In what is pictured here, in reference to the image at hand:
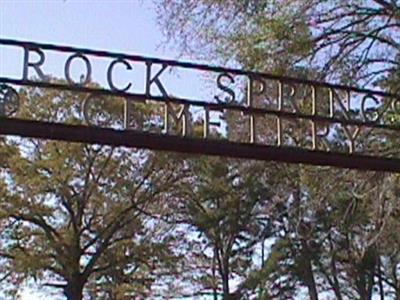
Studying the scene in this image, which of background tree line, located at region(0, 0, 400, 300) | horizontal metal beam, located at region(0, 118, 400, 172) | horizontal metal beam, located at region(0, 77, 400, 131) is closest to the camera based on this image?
horizontal metal beam, located at region(0, 118, 400, 172)

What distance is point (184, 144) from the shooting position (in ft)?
12.0

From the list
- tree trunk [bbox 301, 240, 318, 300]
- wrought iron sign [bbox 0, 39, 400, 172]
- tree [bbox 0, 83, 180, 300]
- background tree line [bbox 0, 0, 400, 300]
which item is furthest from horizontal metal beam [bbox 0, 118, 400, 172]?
tree trunk [bbox 301, 240, 318, 300]

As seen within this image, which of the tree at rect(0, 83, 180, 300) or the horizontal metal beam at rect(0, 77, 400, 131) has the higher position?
the tree at rect(0, 83, 180, 300)

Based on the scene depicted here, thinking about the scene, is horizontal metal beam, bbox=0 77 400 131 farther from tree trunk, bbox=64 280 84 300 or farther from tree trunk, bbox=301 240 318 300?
tree trunk, bbox=301 240 318 300

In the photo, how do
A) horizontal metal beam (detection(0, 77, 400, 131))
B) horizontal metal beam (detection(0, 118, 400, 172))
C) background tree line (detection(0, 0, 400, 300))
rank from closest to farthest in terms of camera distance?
horizontal metal beam (detection(0, 118, 400, 172)), horizontal metal beam (detection(0, 77, 400, 131)), background tree line (detection(0, 0, 400, 300))

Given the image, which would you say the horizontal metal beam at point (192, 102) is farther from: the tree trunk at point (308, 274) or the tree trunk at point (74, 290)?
the tree trunk at point (308, 274)

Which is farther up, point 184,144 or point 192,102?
point 192,102

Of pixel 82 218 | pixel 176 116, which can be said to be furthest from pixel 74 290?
pixel 176 116

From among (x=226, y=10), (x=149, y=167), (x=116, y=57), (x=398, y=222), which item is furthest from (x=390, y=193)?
(x=149, y=167)

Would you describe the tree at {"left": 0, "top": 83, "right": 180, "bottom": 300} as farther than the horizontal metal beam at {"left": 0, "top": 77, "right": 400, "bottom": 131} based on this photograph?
Yes

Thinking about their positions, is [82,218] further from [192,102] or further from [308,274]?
[192,102]

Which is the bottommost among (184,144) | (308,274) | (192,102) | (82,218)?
(184,144)

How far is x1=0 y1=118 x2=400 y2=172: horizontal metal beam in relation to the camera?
346 cm

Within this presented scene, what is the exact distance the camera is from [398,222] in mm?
8516
